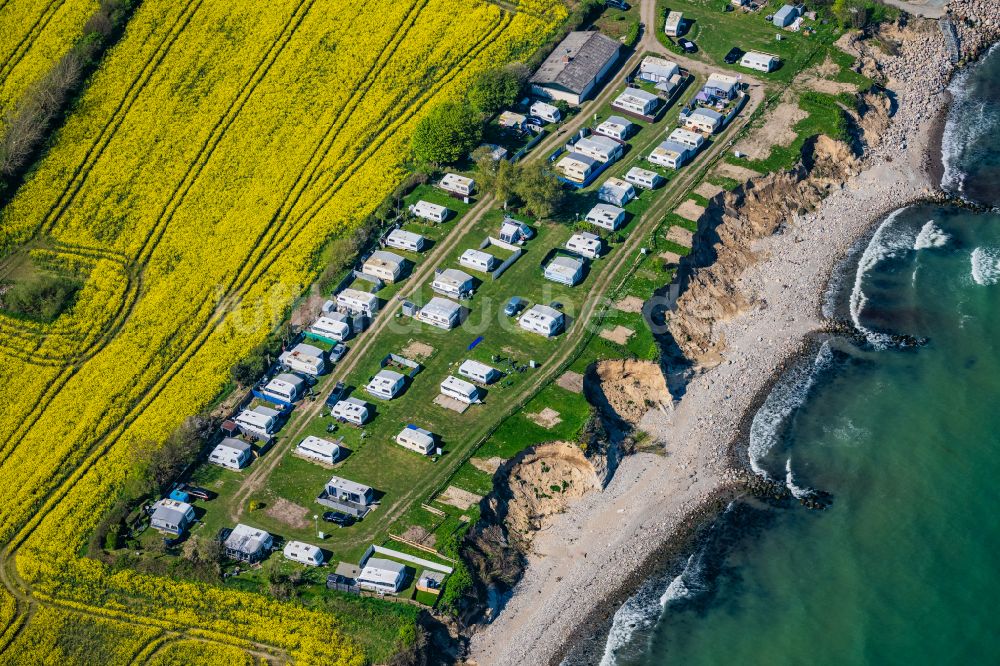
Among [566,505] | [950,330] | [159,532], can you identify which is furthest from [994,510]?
[159,532]

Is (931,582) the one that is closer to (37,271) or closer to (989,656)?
(989,656)

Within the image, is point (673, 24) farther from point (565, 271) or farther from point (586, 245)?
point (565, 271)

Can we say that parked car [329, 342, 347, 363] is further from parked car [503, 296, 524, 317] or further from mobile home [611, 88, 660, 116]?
mobile home [611, 88, 660, 116]

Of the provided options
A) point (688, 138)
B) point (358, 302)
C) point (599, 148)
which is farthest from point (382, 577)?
point (688, 138)

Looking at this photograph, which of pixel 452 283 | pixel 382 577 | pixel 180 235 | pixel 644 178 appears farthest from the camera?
pixel 644 178

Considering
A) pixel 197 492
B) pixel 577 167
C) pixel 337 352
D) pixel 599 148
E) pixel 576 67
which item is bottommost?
pixel 197 492

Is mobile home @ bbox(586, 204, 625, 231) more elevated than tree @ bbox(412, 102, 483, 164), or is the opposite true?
mobile home @ bbox(586, 204, 625, 231)

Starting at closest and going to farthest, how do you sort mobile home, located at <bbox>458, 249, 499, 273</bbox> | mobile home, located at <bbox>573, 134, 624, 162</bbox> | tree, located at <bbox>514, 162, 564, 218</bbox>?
mobile home, located at <bbox>458, 249, 499, 273</bbox>
tree, located at <bbox>514, 162, 564, 218</bbox>
mobile home, located at <bbox>573, 134, 624, 162</bbox>

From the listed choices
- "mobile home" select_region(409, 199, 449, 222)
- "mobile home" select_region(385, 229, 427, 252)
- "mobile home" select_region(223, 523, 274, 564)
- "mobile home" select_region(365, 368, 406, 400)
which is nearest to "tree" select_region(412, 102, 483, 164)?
"mobile home" select_region(409, 199, 449, 222)
